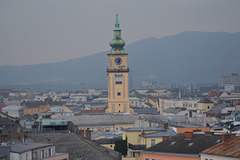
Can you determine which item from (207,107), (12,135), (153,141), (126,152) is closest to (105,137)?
(126,152)

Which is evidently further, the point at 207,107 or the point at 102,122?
the point at 207,107

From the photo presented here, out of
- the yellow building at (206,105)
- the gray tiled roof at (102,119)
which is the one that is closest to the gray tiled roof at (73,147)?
the gray tiled roof at (102,119)

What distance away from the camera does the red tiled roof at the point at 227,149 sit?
31.2 metres

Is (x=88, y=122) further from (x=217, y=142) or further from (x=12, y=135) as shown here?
(x=217, y=142)

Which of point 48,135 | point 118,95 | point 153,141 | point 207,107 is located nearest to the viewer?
point 48,135

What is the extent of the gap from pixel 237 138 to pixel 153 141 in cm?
1515

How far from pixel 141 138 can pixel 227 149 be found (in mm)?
19228

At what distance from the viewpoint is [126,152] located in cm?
5478

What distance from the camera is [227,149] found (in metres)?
32.5

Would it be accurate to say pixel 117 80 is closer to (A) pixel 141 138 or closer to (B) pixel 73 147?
(A) pixel 141 138

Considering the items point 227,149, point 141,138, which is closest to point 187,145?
point 227,149

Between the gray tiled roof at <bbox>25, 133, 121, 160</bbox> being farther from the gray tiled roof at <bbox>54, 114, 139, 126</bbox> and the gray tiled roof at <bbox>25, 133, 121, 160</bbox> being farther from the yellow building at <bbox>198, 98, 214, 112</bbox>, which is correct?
the yellow building at <bbox>198, 98, 214, 112</bbox>

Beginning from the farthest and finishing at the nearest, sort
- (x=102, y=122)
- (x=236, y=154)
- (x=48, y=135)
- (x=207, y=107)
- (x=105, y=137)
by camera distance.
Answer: (x=207, y=107)
(x=102, y=122)
(x=105, y=137)
(x=48, y=135)
(x=236, y=154)

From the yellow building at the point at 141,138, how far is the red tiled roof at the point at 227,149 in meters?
11.4
